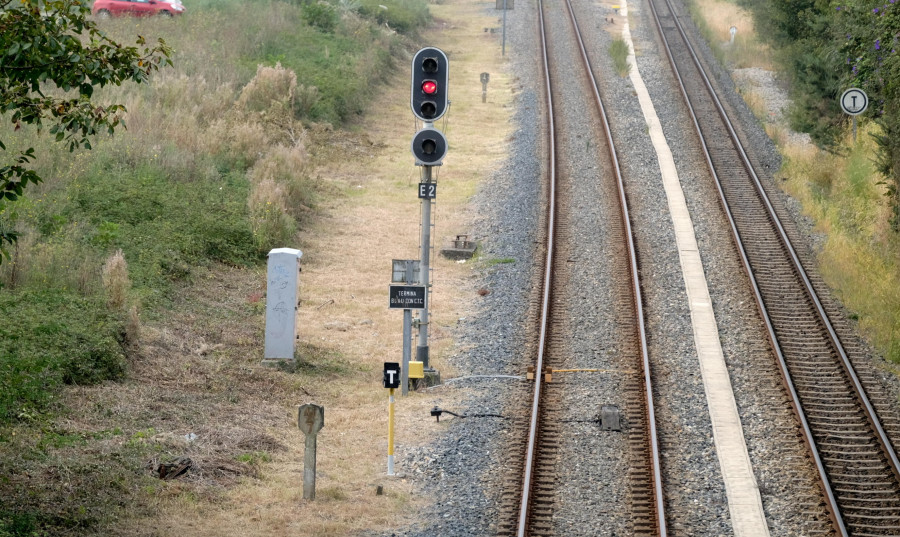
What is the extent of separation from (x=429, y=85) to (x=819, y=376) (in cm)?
658

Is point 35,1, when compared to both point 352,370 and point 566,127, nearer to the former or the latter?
point 352,370

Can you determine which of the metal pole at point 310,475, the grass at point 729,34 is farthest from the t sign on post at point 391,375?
the grass at point 729,34

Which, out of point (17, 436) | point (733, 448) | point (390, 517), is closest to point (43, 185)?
point (17, 436)

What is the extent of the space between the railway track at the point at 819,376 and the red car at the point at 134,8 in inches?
756

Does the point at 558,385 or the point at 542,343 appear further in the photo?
the point at 542,343

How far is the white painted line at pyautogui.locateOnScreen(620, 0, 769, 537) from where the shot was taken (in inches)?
436

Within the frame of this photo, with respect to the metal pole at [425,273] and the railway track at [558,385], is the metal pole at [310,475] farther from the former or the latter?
the metal pole at [425,273]

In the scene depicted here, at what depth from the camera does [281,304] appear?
15.0 metres

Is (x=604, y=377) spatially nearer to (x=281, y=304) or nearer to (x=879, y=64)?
(x=281, y=304)

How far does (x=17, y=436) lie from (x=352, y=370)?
544 centimetres

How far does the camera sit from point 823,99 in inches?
1065

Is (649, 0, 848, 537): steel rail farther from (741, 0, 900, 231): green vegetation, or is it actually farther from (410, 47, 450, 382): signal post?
(410, 47, 450, 382): signal post

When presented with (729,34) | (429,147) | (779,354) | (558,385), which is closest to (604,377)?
(558,385)

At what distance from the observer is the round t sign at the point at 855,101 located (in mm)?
22748
